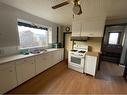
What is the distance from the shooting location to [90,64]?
270cm

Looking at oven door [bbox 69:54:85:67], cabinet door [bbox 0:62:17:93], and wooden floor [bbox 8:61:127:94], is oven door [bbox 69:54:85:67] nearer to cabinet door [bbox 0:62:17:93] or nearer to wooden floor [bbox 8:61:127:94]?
wooden floor [bbox 8:61:127:94]

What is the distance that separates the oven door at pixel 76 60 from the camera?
2.88 metres

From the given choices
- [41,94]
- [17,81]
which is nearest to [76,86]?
[41,94]

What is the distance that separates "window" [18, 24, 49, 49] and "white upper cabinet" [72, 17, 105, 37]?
158 cm

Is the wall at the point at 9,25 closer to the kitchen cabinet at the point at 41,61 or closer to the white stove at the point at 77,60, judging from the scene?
the kitchen cabinet at the point at 41,61

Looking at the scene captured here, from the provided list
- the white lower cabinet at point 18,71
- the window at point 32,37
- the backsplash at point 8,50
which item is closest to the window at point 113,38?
the window at point 32,37

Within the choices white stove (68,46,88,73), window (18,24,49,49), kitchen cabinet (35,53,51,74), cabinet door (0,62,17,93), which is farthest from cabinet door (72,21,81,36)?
cabinet door (0,62,17,93)

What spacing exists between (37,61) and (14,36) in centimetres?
109

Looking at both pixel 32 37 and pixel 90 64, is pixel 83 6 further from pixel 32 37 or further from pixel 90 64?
pixel 32 37

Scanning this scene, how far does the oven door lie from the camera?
2.88 meters

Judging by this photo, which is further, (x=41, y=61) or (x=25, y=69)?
(x=41, y=61)

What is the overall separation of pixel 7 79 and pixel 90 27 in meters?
3.22

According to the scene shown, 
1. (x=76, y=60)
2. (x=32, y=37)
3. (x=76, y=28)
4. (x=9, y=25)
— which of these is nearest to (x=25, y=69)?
(x=9, y=25)

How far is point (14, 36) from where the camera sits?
2.33 m
